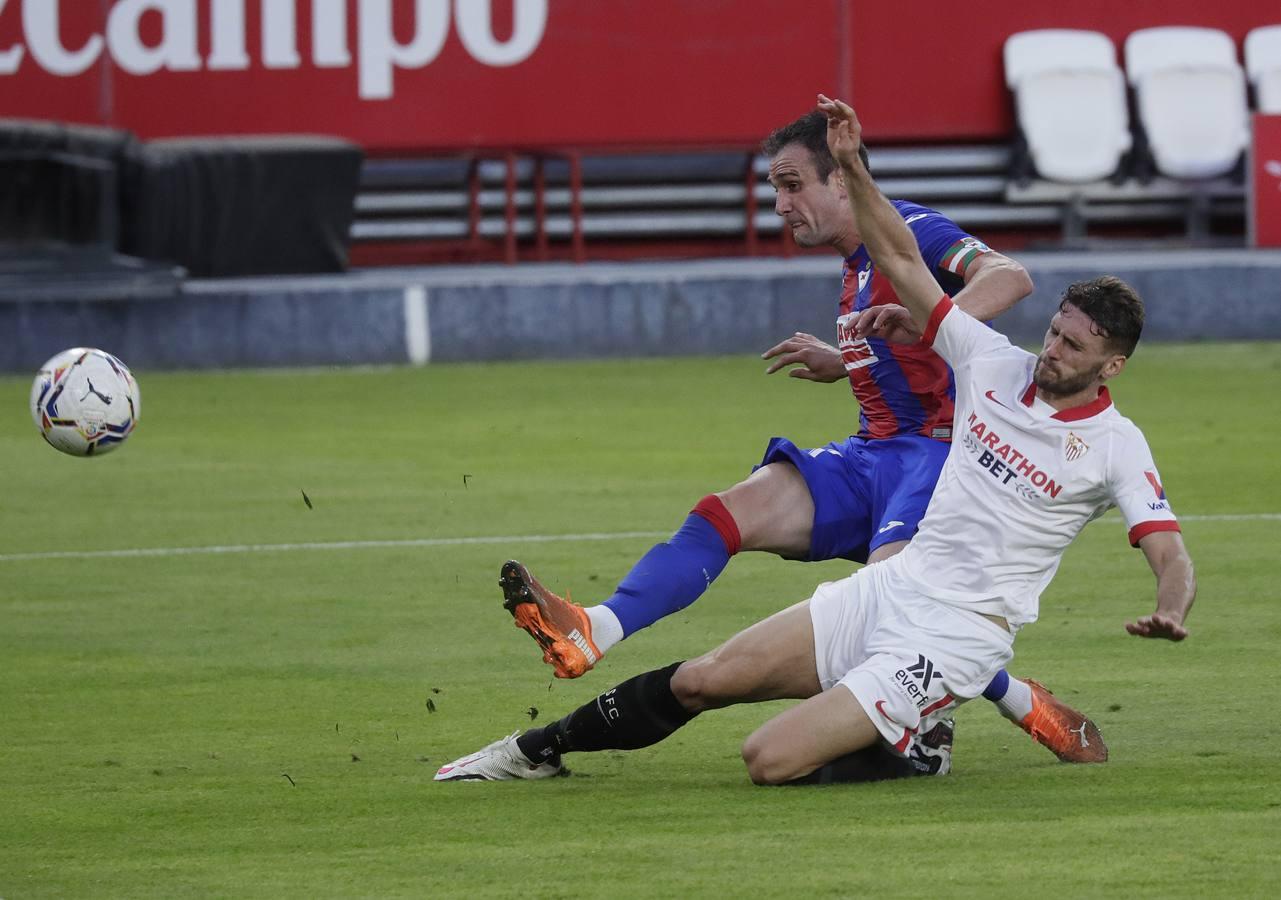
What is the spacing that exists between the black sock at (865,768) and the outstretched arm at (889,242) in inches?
45.7

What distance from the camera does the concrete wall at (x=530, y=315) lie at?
1814cm

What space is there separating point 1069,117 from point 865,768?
49.9 ft

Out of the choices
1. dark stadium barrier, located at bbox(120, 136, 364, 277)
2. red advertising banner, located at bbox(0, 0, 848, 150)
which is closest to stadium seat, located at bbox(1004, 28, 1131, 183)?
red advertising banner, located at bbox(0, 0, 848, 150)

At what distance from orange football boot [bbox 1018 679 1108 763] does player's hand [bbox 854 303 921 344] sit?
3.56 feet

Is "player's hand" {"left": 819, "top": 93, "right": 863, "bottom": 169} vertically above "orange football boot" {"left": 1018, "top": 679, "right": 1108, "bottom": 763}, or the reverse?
"player's hand" {"left": 819, "top": 93, "right": 863, "bottom": 169}

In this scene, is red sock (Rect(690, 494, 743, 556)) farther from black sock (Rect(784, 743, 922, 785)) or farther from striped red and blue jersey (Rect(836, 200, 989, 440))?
black sock (Rect(784, 743, 922, 785))

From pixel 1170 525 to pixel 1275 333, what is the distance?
13.4 metres

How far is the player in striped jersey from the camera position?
6.67 meters

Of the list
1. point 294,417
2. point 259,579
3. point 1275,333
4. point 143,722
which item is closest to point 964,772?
point 143,722

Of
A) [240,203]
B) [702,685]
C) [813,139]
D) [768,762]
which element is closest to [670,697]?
[702,685]

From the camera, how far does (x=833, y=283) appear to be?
18.2 meters

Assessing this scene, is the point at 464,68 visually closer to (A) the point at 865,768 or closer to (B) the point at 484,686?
(B) the point at 484,686

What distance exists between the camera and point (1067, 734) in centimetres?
639

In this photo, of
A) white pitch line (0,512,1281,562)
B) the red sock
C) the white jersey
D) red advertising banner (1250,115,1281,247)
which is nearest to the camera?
the white jersey
